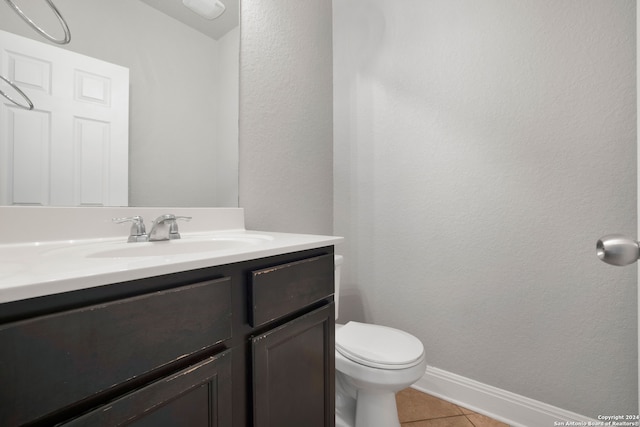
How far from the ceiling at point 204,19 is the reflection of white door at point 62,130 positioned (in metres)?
0.32

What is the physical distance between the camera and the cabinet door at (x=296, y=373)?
0.67 meters

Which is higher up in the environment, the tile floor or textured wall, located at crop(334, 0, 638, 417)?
textured wall, located at crop(334, 0, 638, 417)

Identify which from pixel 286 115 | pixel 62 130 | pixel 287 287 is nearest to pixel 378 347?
pixel 287 287

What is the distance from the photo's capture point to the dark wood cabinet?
0.37 m

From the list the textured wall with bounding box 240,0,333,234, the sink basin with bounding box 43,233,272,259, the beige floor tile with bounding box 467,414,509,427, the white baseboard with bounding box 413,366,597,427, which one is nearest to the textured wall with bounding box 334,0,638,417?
the white baseboard with bounding box 413,366,597,427

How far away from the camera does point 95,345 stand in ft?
1.36

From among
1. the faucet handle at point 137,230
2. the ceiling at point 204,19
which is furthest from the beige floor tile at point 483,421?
the ceiling at point 204,19

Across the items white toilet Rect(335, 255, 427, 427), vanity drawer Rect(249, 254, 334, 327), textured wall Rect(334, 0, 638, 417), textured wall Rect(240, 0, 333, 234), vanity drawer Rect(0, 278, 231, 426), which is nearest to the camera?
vanity drawer Rect(0, 278, 231, 426)

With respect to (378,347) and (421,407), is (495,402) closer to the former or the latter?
(421,407)

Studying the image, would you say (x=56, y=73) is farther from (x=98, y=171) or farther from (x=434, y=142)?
(x=434, y=142)

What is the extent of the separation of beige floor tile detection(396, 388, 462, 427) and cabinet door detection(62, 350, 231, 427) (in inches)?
44.8

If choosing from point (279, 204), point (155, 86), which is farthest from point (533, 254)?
point (155, 86)

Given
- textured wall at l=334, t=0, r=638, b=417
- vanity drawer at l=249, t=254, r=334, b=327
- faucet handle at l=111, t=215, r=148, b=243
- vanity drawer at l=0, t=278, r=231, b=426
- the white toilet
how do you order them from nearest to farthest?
1. vanity drawer at l=0, t=278, r=231, b=426
2. vanity drawer at l=249, t=254, r=334, b=327
3. faucet handle at l=111, t=215, r=148, b=243
4. the white toilet
5. textured wall at l=334, t=0, r=638, b=417

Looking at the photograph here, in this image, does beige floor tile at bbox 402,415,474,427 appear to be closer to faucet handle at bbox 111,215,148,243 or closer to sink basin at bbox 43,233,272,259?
sink basin at bbox 43,233,272,259
